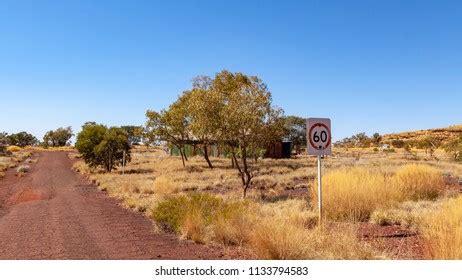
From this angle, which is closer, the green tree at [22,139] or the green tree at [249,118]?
the green tree at [249,118]

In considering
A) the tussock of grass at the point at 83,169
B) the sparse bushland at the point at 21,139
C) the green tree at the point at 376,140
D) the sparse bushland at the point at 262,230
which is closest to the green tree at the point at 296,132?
the green tree at the point at 376,140

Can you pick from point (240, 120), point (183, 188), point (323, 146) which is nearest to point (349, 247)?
point (323, 146)

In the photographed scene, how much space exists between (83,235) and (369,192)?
7826mm

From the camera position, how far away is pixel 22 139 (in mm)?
131750

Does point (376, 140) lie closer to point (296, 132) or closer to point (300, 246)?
point (296, 132)

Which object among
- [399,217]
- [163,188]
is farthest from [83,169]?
[399,217]

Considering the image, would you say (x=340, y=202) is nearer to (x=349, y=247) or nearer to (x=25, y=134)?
(x=349, y=247)

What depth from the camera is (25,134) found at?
133500 mm

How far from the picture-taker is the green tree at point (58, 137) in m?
134

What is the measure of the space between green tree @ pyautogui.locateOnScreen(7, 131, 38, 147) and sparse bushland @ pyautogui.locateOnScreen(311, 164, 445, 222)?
12472 centimetres

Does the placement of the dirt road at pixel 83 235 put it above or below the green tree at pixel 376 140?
below

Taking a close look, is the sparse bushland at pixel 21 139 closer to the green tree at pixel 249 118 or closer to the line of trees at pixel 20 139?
the line of trees at pixel 20 139

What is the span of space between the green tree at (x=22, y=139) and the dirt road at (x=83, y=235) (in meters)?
119

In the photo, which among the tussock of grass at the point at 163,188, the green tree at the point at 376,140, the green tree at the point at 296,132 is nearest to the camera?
the tussock of grass at the point at 163,188
